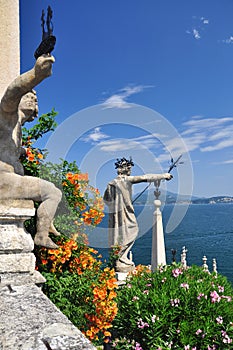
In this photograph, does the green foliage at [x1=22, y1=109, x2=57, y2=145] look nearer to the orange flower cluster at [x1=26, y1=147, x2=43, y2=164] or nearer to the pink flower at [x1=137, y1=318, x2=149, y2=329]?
the orange flower cluster at [x1=26, y1=147, x2=43, y2=164]

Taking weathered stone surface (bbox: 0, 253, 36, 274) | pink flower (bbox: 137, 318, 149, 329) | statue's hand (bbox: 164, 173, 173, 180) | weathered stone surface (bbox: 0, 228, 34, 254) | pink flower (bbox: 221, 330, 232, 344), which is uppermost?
statue's hand (bbox: 164, 173, 173, 180)

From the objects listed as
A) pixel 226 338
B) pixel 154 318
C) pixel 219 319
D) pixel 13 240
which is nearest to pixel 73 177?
pixel 13 240

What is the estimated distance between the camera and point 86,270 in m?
3.61

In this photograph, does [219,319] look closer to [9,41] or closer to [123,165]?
[9,41]

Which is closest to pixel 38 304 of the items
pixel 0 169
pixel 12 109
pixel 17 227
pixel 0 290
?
pixel 0 290

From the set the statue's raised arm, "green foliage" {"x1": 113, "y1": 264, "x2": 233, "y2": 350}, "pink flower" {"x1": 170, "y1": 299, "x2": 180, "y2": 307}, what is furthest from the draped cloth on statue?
the statue's raised arm

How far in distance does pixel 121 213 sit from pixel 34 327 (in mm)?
6383

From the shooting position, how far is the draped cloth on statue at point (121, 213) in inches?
311

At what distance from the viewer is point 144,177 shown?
7.74 metres

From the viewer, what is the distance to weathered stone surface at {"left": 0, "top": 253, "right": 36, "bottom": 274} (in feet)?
8.33

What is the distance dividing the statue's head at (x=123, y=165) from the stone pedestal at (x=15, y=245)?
5.26 meters

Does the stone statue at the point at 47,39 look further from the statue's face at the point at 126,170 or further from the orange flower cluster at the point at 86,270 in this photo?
the statue's face at the point at 126,170

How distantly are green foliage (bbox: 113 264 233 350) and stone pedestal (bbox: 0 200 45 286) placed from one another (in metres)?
1.84

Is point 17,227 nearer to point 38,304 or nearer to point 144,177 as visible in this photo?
point 38,304
